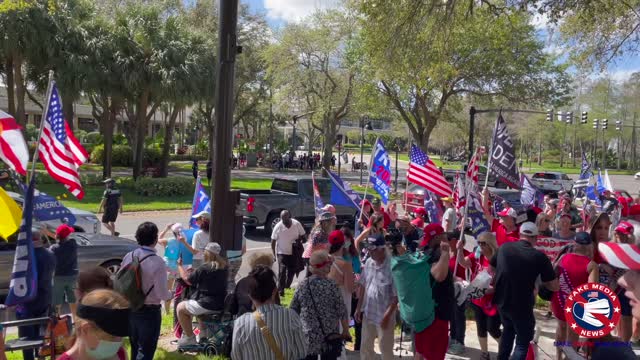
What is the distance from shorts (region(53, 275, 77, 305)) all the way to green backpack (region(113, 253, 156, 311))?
1993 mm

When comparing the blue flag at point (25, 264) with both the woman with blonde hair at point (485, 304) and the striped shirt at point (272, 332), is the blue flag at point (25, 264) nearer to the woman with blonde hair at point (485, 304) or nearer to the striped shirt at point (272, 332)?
the striped shirt at point (272, 332)

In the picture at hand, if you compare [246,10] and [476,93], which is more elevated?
[246,10]

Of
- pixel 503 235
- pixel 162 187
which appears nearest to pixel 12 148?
pixel 503 235

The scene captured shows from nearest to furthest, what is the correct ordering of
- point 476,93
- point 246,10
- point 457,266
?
point 457,266 < point 476,93 < point 246,10

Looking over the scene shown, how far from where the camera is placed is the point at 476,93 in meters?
30.4

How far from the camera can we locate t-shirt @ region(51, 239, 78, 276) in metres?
7.36

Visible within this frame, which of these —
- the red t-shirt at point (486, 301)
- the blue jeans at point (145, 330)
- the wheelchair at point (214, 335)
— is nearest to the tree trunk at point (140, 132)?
the wheelchair at point (214, 335)

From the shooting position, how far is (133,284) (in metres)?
5.70

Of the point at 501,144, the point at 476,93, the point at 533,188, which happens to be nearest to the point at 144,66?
the point at 476,93

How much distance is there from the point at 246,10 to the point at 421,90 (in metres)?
17.7

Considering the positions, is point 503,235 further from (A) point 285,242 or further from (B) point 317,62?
(B) point 317,62

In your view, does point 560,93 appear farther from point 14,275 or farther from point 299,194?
point 14,275

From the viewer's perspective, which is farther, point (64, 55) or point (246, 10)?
point (246, 10)

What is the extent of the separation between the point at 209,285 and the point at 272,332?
8.00 ft
